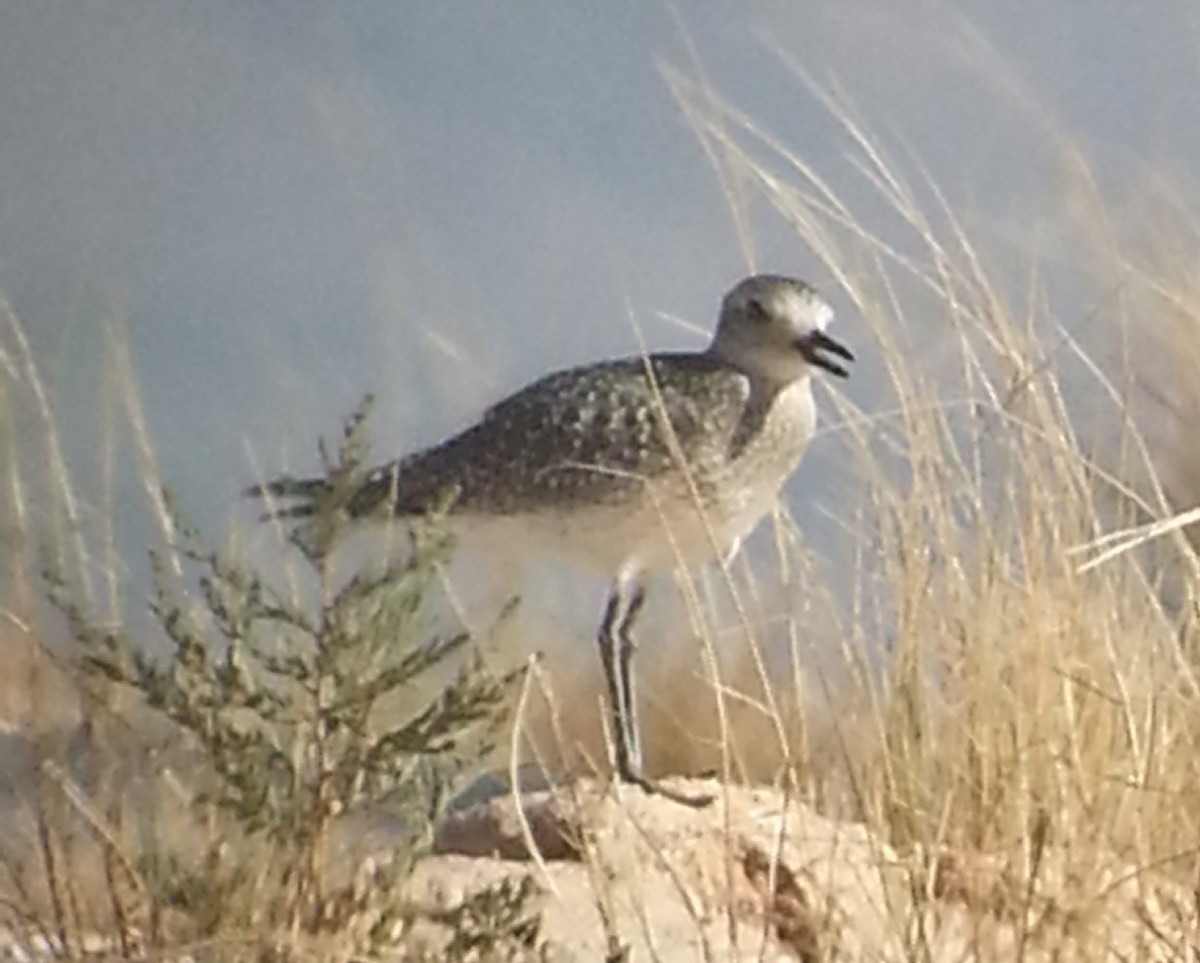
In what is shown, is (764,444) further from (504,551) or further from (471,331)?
(471,331)

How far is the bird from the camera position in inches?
86.3

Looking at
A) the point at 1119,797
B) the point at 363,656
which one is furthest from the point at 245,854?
the point at 1119,797

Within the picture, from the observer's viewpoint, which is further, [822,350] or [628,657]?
[628,657]

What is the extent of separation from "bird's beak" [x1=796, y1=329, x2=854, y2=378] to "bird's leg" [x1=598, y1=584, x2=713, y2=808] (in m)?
0.32

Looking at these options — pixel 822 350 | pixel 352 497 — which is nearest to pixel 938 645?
pixel 822 350

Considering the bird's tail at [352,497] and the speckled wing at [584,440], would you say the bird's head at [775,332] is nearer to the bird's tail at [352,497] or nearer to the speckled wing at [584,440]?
the speckled wing at [584,440]

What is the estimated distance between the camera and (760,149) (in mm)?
2654

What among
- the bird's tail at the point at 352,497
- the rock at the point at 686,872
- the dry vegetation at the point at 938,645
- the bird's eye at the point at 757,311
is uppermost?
the bird's eye at the point at 757,311

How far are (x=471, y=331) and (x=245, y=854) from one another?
0.95m

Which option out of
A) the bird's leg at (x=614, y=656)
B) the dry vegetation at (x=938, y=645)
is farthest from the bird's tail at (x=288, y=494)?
the bird's leg at (x=614, y=656)

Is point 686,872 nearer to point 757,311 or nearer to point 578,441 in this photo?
point 578,441

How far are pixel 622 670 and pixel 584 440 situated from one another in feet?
1.03

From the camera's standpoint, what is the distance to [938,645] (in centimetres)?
223

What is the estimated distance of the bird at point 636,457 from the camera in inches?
86.3
